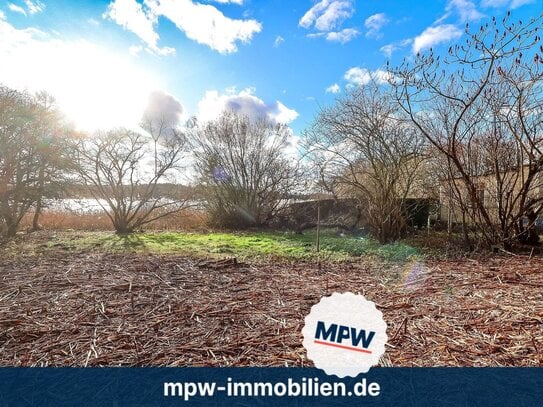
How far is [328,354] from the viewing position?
200cm

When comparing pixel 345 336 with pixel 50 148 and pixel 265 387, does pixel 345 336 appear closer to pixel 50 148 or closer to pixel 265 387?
pixel 265 387

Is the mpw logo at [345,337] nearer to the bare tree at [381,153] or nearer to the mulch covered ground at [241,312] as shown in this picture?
the mulch covered ground at [241,312]

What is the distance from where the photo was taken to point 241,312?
8.88ft

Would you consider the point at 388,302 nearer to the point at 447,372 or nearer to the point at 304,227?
the point at 447,372

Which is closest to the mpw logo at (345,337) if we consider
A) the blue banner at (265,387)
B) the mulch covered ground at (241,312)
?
the mulch covered ground at (241,312)

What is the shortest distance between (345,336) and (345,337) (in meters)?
0.01

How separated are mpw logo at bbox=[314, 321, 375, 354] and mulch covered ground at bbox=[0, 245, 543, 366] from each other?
0.16 metres

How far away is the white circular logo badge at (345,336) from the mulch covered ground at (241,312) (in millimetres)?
83

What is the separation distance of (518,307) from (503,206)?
417 centimetres

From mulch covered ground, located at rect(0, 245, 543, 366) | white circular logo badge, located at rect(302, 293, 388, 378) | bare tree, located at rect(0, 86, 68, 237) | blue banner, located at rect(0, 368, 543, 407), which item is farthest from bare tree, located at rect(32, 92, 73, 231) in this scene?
white circular logo badge, located at rect(302, 293, 388, 378)

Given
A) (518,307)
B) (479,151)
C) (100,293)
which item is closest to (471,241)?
(479,151)

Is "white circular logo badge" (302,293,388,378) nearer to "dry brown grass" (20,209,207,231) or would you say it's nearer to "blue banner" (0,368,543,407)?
"blue banner" (0,368,543,407)

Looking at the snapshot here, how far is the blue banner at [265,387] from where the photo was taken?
5.22ft

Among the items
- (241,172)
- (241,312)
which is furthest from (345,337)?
(241,172)
